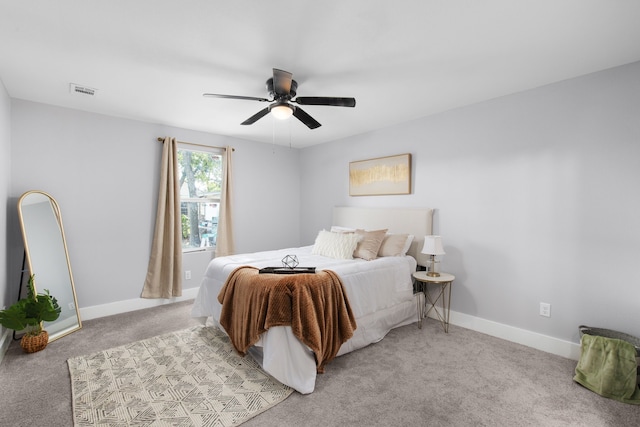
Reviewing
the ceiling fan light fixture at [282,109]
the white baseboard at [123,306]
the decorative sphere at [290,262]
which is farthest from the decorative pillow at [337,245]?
the white baseboard at [123,306]

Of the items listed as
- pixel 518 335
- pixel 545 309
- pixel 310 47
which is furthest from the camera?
pixel 518 335

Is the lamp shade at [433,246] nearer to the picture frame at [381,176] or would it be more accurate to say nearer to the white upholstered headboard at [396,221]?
the white upholstered headboard at [396,221]

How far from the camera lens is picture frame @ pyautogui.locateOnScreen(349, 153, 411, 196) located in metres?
3.94

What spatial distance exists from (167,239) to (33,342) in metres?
1.67

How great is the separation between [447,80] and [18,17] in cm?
313

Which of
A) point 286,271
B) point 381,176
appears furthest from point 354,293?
point 381,176

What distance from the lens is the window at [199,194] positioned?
4.44 metres

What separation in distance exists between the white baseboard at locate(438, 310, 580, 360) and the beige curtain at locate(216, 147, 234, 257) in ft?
10.7

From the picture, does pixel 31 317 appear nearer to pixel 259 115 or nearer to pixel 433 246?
pixel 259 115

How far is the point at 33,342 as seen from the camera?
107 inches

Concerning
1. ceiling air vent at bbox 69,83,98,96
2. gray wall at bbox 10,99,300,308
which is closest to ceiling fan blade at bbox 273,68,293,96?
ceiling air vent at bbox 69,83,98,96

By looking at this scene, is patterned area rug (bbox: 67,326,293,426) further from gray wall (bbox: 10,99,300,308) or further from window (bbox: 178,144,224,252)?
window (bbox: 178,144,224,252)

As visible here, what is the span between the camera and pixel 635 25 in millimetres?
1920

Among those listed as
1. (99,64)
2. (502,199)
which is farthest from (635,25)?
(99,64)
